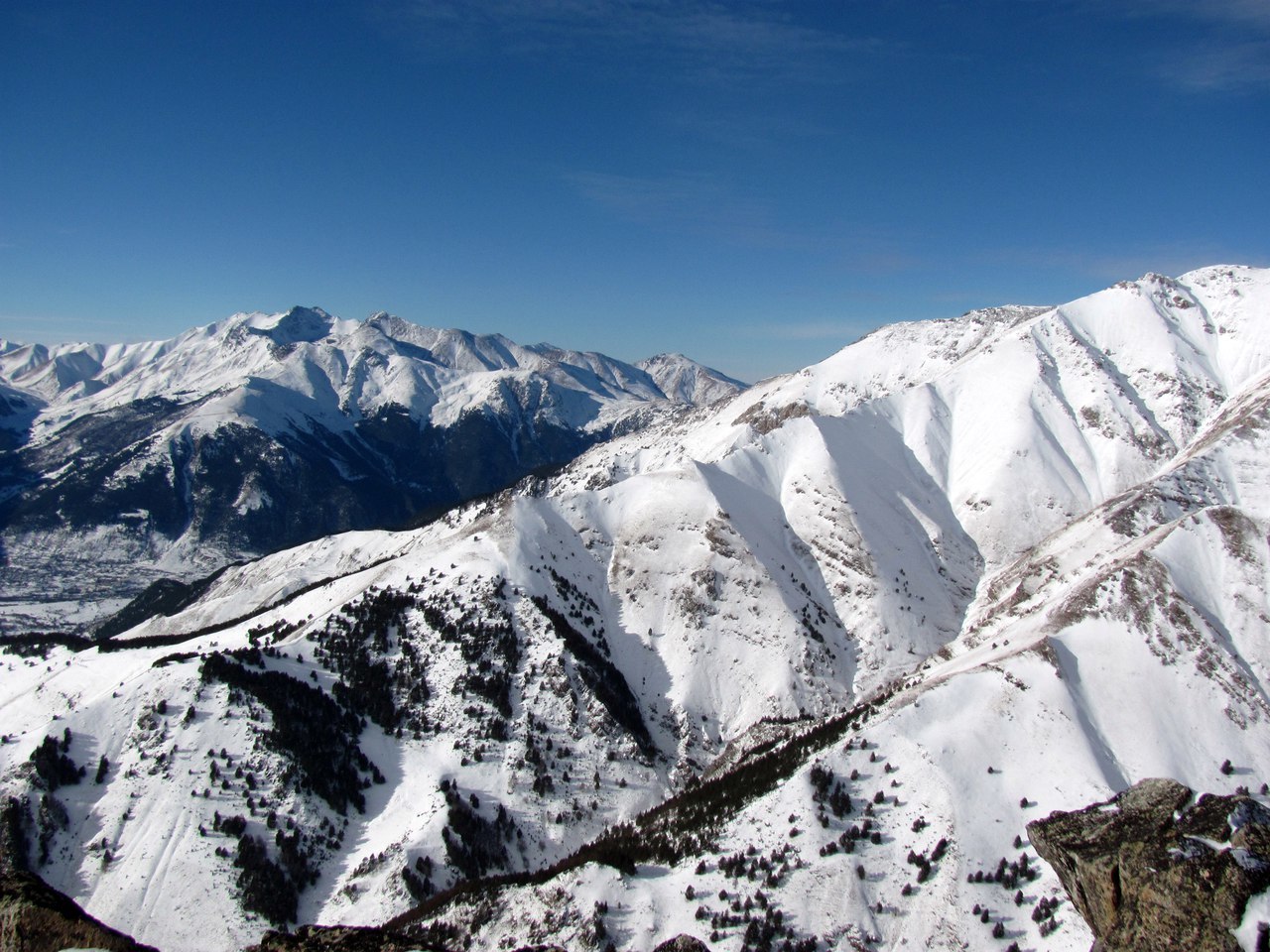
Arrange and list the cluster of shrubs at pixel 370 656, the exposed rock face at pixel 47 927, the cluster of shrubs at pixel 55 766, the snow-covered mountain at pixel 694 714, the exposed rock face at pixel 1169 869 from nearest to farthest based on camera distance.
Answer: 1. the exposed rock face at pixel 1169 869
2. the exposed rock face at pixel 47 927
3. the snow-covered mountain at pixel 694 714
4. the cluster of shrubs at pixel 55 766
5. the cluster of shrubs at pixel 370 656

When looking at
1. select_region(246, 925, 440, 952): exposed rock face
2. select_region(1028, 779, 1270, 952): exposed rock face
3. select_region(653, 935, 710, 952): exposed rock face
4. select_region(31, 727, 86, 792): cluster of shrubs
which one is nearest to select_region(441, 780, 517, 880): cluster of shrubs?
select_region(31, 727, 86, 792): cluster of shrubs

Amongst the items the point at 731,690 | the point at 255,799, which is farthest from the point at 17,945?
the point at 731,690

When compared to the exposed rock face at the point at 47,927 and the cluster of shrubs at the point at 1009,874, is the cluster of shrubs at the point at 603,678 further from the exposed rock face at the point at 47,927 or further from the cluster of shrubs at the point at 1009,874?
the exposed rock face at the point at 47,927

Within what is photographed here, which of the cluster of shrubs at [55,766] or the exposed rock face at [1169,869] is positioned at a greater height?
the exposed rock face at [1169,869]

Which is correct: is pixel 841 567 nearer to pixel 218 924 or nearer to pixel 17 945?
pixel 218 924

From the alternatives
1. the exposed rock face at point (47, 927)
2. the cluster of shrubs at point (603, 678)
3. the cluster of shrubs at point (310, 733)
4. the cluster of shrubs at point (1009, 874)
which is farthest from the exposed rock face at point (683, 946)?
the cluster of shrubs at point (603, 678)

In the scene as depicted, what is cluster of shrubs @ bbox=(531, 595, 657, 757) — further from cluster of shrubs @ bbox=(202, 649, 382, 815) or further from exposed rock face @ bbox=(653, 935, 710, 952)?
exposed rock face @ bbox=(653, 935, 710, 952)

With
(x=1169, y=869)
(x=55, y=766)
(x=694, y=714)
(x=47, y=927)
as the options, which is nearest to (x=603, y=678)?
(x=694, y=714)
